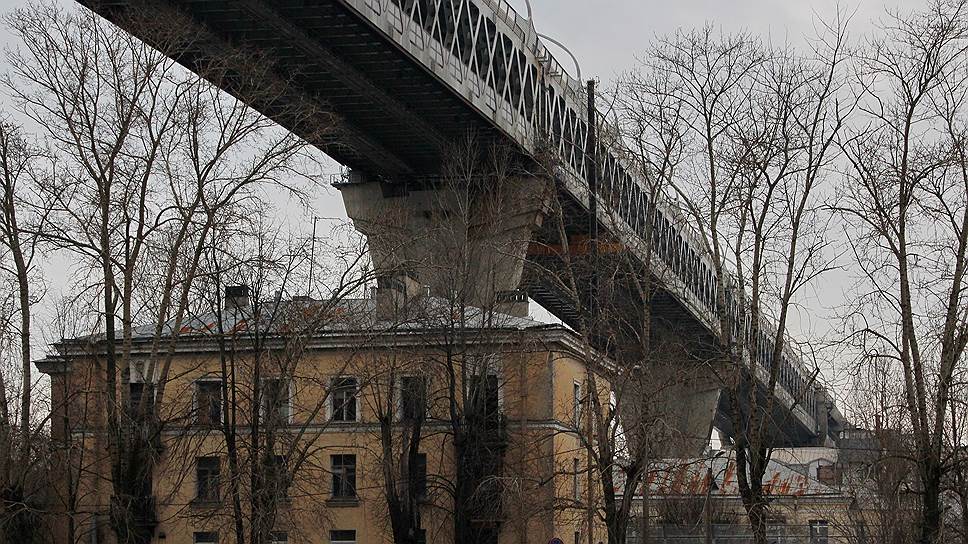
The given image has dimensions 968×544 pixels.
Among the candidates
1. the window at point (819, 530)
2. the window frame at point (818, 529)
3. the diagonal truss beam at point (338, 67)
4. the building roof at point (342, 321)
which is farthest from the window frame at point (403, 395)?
the window at point (819, 530)

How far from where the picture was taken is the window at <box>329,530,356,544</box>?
1455 inches

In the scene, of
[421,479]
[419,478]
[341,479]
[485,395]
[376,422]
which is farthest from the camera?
[376,422]

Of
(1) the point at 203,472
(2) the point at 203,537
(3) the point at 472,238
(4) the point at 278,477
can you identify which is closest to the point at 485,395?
(3) the point at 472,238

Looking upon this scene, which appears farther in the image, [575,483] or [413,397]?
[575,483]

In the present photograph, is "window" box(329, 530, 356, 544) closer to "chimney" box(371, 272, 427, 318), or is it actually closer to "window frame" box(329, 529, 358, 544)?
"window frame" box(329, 529, 358, 544)

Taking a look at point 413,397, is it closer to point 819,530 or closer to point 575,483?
point 575,483

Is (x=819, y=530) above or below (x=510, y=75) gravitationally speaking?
below

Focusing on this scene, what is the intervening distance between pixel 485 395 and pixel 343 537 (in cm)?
645

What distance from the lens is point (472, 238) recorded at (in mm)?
36219

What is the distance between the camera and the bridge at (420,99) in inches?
1037

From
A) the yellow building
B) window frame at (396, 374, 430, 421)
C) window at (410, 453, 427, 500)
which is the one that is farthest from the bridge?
window at (410, 453, 427, 500)

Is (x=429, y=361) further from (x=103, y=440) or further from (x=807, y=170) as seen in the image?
(x=807, y=170)

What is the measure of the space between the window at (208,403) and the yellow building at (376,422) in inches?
4.0

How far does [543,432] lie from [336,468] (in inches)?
223
